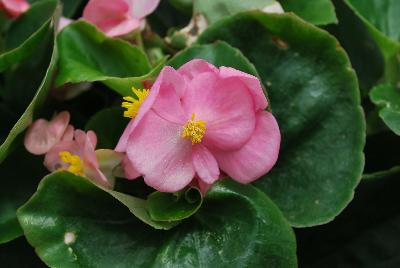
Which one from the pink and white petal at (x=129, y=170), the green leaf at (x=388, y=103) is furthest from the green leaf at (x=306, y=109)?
the pink and white petal at (x=129, y=170)

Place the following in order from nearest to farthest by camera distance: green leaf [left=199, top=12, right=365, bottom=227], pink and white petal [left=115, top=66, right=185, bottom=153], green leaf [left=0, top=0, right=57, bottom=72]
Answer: pink and white petal [left=115, top=66, right=185, bottom=153], green leaf [left=199, top=12, right=365, bottom=227], green leaf [left=0, top=0, right=57, bottom=72]

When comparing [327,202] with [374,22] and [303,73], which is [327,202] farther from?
[374,22]

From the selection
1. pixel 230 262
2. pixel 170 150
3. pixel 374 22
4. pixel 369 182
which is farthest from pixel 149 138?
pixel 374 22

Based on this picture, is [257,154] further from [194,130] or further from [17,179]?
[17,179]

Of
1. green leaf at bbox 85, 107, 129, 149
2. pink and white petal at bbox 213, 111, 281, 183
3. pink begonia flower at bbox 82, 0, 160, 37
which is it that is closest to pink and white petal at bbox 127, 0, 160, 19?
pink begonia flower at bbox 82, 0, 160, 37

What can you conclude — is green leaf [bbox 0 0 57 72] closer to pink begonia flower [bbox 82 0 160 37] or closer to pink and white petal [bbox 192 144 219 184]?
pink begonia flower [bbox 82 0 160 37]

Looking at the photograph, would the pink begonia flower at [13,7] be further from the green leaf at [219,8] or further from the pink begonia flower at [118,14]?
the green leaf at [219,8]

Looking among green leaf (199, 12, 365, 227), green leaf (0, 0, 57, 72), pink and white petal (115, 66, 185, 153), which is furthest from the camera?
green leaf (0, 0, 57, 72)
